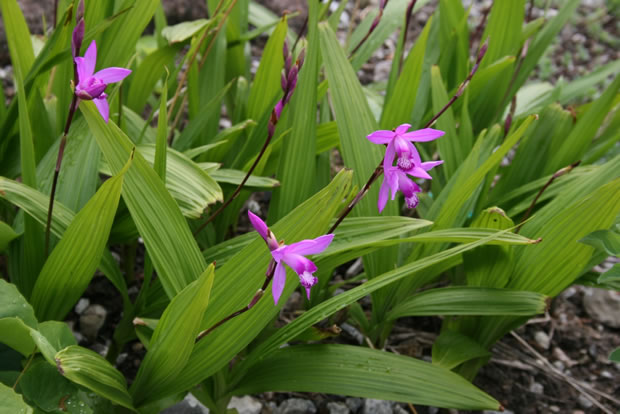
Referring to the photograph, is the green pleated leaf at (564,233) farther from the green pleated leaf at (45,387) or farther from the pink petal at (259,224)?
the green pleated leaf at (45,387)

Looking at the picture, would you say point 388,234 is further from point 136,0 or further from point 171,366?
point 136,0

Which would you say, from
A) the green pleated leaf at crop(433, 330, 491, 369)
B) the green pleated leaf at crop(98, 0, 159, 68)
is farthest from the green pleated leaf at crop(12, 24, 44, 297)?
the green pleated leaf at crop(433, 330, 491, 369)

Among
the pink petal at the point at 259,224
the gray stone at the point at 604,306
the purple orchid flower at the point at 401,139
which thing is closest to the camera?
the pink petal at the point at 259,224

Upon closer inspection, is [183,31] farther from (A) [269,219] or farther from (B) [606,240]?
(B) [606,240]

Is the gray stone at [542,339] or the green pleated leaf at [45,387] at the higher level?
the green pleated leaf at [45,387]

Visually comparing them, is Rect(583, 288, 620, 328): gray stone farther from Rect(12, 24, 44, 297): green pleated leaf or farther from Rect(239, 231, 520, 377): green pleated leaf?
Rect(12, 24, 44, 297): green pleated leaf

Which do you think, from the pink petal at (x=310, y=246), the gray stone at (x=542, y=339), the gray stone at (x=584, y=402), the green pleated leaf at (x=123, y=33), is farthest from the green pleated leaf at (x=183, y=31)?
the gray stone at (x=584, y=402)

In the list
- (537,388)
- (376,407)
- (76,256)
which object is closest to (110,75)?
(76,256)
